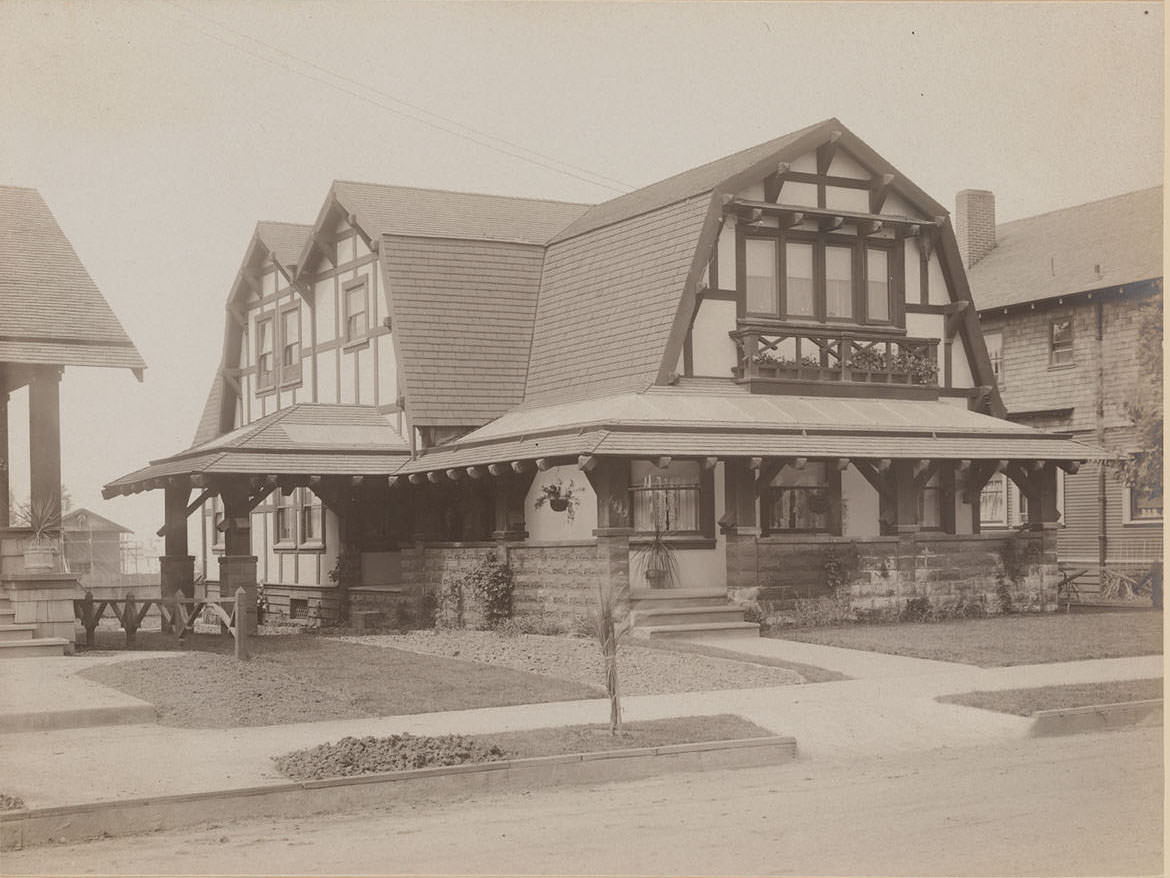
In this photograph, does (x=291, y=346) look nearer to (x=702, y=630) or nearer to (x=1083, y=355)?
(x=702, y=630)

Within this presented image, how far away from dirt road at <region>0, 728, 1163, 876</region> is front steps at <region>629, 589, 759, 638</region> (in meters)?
9.31

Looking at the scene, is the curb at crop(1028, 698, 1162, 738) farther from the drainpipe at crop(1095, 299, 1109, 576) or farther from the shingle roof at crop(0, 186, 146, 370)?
the drainpipe at crop(1095, 299, 1109, 576)

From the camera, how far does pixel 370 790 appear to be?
11.2 metres

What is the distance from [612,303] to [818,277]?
3.72 meters

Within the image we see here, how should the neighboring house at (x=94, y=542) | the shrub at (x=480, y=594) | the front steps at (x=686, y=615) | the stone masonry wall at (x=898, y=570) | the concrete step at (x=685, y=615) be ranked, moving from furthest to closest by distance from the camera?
the neighboring house at (x=94, y=542)
the shrub at (x=480, y=594)
the stone masonry wall at (x=898, y=570)
the concrete step at (x=685, y=615)
the front steps at (x=686, y=615)

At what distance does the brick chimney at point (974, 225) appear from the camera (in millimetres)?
39094

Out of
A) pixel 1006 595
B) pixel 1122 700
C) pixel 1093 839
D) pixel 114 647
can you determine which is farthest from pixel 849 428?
pixel 1093 839

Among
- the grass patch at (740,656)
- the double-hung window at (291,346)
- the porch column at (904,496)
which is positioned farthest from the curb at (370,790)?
the double-hung window at (291,346)

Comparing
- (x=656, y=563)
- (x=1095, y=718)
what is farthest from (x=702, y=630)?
(x=1095, y=718)

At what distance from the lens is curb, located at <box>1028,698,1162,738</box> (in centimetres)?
1423

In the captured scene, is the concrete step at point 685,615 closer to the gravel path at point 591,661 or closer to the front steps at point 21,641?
the gravel path at point 591,661

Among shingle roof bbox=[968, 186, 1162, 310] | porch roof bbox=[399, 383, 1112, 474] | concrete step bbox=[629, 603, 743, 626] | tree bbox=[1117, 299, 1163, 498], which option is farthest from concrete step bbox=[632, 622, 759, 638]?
shingle roof bbox=[968, 186, 1162, 310]

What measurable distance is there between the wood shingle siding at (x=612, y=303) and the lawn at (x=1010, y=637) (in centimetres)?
569

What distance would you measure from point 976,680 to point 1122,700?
1957mm
